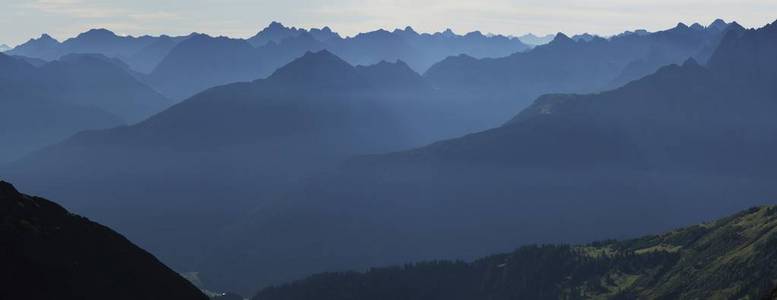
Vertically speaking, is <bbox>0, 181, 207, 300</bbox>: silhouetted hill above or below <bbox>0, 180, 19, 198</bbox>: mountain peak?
below

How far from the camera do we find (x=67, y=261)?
470 ft

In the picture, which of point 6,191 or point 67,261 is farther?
point 6,191

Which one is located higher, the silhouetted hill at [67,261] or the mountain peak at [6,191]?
the mountain peak at [6,191]

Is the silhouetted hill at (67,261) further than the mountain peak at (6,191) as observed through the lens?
No

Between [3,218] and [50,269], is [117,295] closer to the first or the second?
[50,269]

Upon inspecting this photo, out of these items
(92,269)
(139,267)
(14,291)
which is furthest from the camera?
(139,267)

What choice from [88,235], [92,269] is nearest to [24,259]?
[92,269]

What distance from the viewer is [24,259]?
135 metres

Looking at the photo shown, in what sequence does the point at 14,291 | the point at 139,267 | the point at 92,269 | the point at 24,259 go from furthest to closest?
the point at 139,267 → the point at 92,269 → the point at 24,259 → the point at 14,291

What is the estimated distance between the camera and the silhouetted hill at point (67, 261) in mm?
132250

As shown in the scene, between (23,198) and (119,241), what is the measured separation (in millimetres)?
17630

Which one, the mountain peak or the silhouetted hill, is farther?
the mountain peak

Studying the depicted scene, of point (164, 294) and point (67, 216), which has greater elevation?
point (67, 216)

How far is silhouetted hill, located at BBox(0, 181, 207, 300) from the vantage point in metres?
132
